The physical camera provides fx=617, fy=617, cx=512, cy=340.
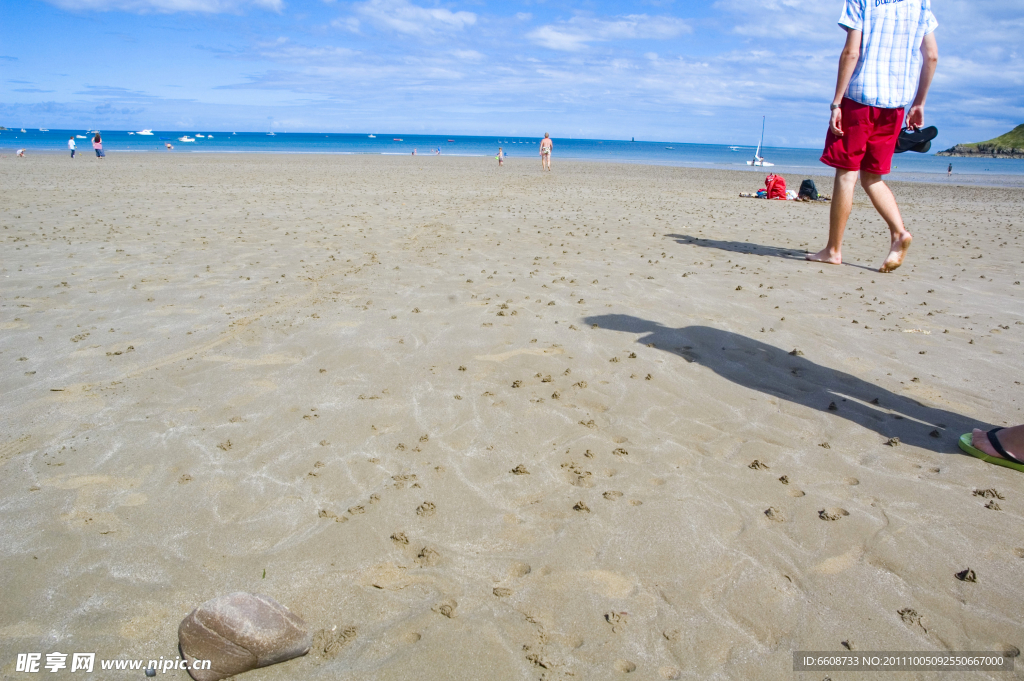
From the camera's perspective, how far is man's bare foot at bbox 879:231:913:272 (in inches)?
247

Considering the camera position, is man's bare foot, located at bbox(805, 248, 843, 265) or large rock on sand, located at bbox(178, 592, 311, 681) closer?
large rock on sand, located at bbox(178, 592, 311, 681)

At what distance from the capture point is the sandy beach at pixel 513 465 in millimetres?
2039

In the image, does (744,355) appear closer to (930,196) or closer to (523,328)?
(523,328)

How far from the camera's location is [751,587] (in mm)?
2193

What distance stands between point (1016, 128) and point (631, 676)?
115 meters

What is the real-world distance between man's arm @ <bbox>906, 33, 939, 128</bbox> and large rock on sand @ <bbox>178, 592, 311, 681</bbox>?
21.7 feet

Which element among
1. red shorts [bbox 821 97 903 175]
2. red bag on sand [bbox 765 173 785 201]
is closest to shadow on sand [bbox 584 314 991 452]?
red shorts [bbox 821 97 903 175]

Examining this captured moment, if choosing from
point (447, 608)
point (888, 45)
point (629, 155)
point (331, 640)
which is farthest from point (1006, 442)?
point (629, 155)

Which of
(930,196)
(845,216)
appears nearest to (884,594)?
(845,216)

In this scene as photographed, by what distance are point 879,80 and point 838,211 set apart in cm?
134

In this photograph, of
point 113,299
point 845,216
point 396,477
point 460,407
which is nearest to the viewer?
point 396,477

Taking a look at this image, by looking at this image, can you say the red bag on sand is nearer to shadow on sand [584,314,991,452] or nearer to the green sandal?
shadow on sand [584,314,991,452]

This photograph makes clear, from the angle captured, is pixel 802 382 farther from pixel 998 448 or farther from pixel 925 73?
pixel 925 73

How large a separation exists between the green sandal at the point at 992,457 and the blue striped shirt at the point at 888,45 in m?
4.04
